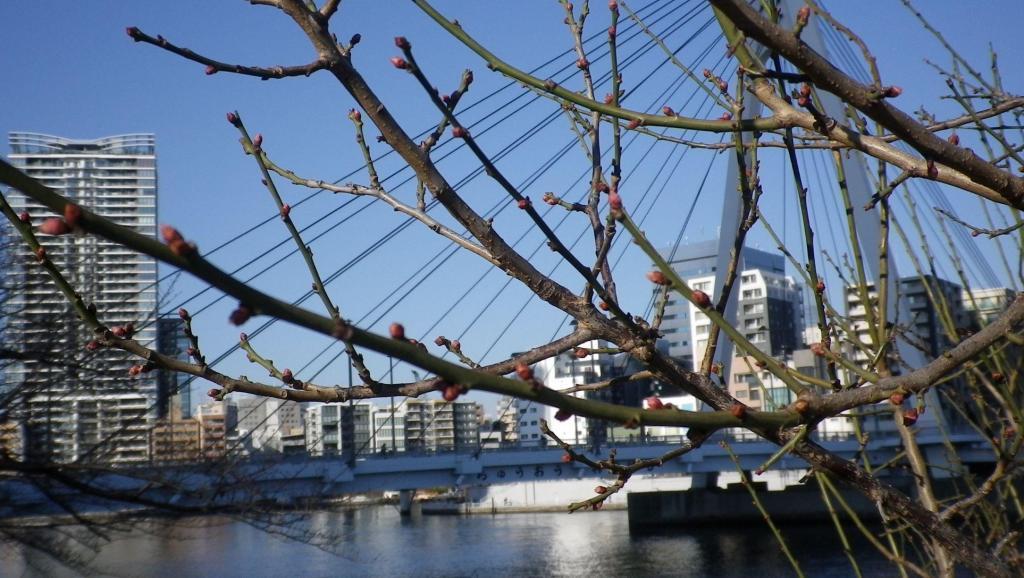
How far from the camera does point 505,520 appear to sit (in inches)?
1718

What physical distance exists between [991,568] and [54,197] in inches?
84.1

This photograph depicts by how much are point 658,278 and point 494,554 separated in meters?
25.4

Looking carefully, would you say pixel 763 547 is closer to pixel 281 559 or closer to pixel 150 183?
pixel 281 559

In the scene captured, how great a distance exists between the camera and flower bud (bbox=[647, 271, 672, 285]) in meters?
1.42

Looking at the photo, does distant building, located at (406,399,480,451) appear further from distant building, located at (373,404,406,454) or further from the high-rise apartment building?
the high-rise apartment building

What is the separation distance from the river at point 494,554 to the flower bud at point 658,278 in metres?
→ 13.7

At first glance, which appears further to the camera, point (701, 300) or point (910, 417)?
point (910, 417)

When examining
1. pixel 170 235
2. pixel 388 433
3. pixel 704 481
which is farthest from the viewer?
pixel 388 433

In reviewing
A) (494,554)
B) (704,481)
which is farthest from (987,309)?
(704,481)

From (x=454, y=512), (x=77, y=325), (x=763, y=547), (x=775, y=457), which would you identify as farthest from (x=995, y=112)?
(x=454, y=512)

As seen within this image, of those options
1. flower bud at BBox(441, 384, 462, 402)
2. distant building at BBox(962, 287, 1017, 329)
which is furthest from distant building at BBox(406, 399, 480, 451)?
distant building at BBox(962, 287, 1017, 329)

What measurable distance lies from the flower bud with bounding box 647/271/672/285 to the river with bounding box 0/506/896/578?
1371cm

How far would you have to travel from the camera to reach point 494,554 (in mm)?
25938

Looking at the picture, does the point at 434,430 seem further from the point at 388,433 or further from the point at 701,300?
the point at 388,433
